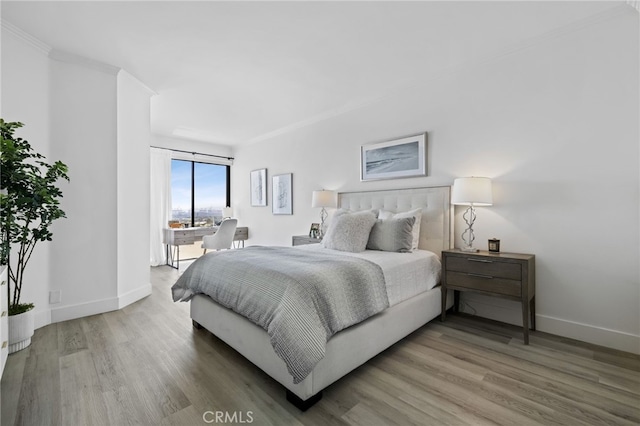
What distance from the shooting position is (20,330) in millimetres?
2148

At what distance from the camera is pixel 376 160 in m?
3.71

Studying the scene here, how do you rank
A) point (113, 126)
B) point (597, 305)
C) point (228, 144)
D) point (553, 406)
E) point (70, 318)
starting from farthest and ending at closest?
1. point (228, 144)
2. point (113, 126)
3. point (70, 318)
4. point (597, 305)
5. point (553, 406)

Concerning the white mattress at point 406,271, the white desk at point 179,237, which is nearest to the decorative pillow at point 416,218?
the white mattress at point 406,271

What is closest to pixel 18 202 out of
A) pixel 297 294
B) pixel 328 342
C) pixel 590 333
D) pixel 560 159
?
pixel 297 294

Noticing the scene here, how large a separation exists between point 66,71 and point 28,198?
1.52 m

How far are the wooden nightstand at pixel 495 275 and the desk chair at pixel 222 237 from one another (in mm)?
3743

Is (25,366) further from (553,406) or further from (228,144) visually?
(228,144)

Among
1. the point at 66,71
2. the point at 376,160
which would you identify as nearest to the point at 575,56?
the point at 376,160

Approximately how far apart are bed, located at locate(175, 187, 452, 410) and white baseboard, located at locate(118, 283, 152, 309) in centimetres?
114

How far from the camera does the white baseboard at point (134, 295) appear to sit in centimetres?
312

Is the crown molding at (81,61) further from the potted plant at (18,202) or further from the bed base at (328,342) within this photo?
the bed base at (328,342)

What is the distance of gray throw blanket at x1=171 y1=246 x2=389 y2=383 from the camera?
1525 mm

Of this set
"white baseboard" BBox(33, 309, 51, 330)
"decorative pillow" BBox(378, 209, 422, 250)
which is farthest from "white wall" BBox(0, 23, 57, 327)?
"decorative pillow" BBox(378, 209, 422, 250)

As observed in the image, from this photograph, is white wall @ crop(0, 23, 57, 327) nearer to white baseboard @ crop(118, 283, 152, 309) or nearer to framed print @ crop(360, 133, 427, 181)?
white baseboard @ crop(118, 283, 152, 309)
